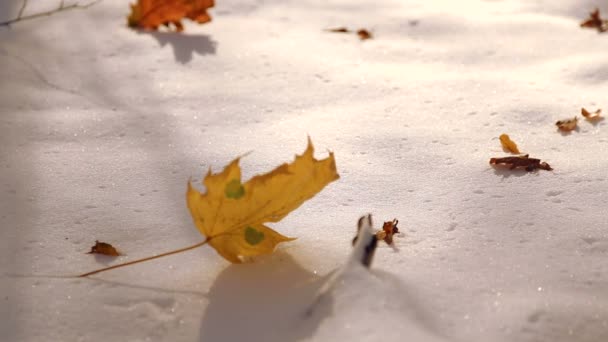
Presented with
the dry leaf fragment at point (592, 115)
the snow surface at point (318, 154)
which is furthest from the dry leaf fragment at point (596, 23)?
the dry leaf fragment at point (592, 115)

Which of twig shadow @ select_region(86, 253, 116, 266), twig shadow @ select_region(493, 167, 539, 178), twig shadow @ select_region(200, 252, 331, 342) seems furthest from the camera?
twig shadow @ select_region(493, 167, 539, 178)

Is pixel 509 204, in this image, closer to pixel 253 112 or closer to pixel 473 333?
pixel 473 333

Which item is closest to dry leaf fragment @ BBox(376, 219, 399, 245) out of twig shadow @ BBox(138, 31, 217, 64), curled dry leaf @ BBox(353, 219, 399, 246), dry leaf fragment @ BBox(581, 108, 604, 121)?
curled dry leaf @ BBox(353, 219, 399, 246)

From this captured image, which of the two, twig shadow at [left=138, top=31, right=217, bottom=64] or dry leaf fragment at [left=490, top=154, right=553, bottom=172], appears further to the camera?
twig shadow at [left=138, top=31, right=217, bottom=64]

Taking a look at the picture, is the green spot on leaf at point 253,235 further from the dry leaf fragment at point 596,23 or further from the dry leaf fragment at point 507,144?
the dry leaf fragment at point 596,23

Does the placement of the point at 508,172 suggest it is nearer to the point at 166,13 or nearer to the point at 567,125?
the point at 567,125

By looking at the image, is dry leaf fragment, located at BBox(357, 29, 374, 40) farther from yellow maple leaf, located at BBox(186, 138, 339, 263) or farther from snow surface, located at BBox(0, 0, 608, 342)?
yellow maple leaf, located at BBox(186, 138, 339, 263)

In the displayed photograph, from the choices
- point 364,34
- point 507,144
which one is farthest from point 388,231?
point 364,34
